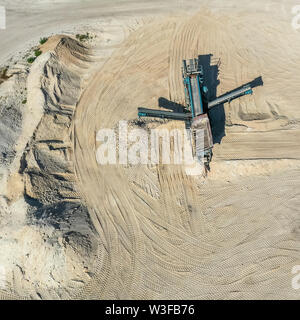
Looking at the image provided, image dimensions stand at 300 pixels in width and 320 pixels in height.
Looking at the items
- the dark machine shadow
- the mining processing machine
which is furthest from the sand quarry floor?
the mining processing machine

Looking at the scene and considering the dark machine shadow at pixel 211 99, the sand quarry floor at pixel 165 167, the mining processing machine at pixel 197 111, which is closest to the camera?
the sand quarry floor at pixel 165 167

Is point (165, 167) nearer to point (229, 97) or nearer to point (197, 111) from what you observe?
point (197, 111)

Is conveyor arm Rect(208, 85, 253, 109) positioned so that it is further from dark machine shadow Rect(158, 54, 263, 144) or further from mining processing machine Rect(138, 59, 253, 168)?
dark machine shadow Rect(158, 54, 263, 144)

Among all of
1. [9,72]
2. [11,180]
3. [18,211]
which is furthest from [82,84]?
[18,211]

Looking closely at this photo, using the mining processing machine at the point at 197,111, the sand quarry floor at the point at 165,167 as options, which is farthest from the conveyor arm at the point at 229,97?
the sand quarry floor at the point at 165,167

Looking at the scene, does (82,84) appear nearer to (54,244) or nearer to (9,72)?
(9,72)

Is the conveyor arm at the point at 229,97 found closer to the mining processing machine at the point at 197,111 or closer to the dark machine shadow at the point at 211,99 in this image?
the mining processing machine at the point at 197,111
